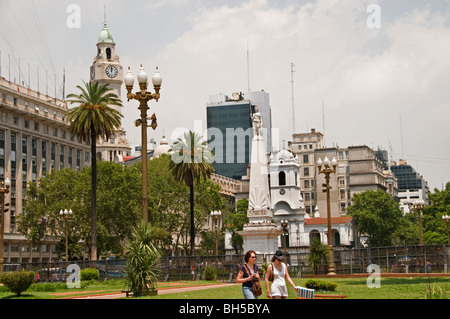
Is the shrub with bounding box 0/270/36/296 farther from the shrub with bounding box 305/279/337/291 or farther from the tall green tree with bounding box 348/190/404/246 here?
the tall green tree with bounding box 348/190/404/246

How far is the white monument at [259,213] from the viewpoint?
170 ft

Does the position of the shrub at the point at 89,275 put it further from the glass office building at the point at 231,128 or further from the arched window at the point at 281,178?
the glass office building at the point at 231,128

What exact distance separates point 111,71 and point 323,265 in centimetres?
11493

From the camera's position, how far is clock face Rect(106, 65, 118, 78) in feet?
488

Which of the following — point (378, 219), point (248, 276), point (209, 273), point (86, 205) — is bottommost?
point (209, 273)

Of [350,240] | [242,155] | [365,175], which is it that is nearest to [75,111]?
[350,240]

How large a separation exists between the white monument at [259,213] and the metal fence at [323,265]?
4.74 metres

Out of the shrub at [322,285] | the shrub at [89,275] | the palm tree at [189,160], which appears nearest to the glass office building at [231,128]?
the palm tree at [189,160]

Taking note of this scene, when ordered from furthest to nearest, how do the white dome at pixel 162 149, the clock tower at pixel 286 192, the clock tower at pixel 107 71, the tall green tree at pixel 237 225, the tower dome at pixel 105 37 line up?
the tower dome at pixel 105 37, the clock tower at pixel 107 71, the white dome at pixel 162 149, the clock tower at pixel 286 192, the tall green tree at pixel 237 225

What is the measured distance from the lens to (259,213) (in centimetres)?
5303

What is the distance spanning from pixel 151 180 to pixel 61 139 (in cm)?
2686

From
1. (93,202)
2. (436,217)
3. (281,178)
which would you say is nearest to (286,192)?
→ (281,178)

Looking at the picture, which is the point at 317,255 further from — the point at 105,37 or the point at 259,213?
the point at 105,37

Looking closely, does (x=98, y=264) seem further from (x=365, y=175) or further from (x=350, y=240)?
(x=365, y=175)
